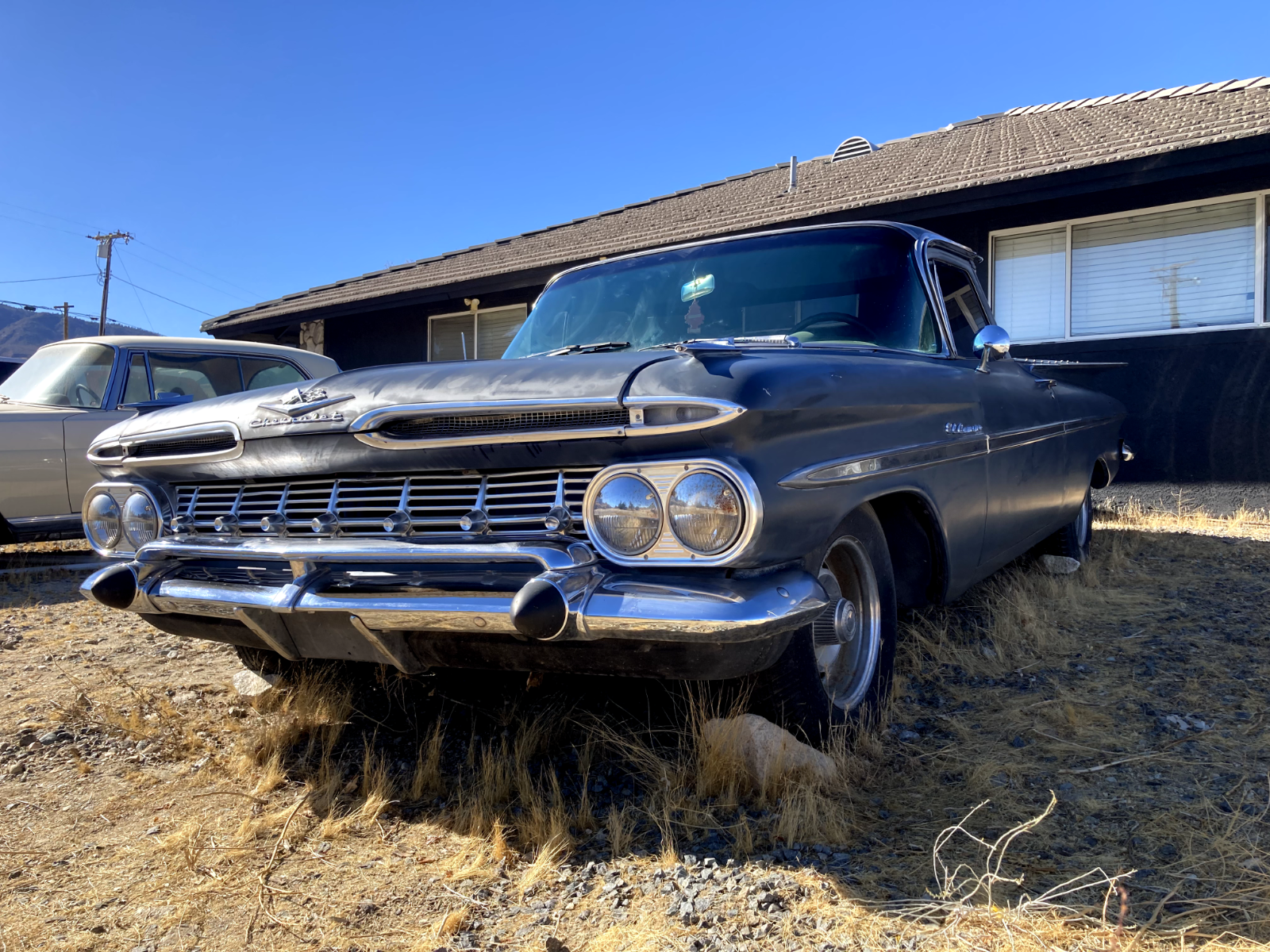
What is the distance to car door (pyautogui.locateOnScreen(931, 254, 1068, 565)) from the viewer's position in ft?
11.0

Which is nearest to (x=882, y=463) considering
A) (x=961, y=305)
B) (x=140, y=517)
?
(x=961, y=305)

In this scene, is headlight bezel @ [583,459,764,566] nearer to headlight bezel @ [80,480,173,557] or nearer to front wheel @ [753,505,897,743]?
front wheel @ [753,505,897,743]

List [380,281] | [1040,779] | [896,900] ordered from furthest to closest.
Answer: [380,281], [1040,779], [896,900]

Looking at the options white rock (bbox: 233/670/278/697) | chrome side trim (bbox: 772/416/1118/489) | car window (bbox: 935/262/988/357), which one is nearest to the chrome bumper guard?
chrome side trim (bbox: 772/416/1118/489)

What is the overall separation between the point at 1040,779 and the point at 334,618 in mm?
1818

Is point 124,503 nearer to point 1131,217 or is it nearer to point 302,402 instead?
point 302,402

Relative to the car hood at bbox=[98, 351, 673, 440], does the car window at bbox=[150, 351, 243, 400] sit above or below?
above

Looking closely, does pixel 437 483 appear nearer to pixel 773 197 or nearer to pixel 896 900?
pixel 896 900

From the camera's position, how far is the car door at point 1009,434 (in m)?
3.34

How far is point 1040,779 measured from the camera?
2381 mm

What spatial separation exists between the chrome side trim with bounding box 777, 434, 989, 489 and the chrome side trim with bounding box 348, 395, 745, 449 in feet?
0.80

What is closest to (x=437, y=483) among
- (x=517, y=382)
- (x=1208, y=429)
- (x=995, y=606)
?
(x=517, y=382)

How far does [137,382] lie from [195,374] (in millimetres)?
374

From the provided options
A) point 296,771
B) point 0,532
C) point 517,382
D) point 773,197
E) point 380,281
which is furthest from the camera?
point 380,281
